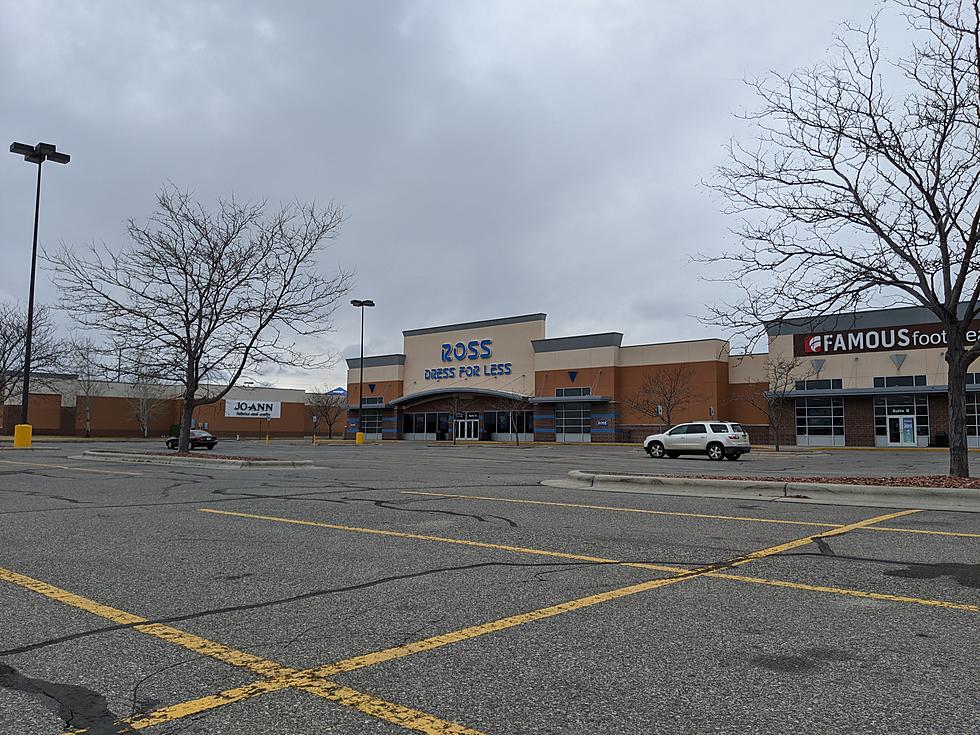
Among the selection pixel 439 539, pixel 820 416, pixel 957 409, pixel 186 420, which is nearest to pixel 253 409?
pixel 820 416

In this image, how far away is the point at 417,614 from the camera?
5234mm

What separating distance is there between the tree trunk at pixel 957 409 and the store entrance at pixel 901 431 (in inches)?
1323

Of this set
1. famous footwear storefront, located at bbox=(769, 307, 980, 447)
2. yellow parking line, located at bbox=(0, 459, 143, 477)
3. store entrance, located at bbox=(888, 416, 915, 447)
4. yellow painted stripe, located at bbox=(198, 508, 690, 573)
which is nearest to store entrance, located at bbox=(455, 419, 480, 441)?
famous footwear storefront, located at bbox=(769, 307, 980, 447)

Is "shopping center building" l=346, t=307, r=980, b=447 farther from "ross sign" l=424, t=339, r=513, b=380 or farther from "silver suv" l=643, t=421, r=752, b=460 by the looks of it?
"silver suv" l=643, t=421, r=752, b=460

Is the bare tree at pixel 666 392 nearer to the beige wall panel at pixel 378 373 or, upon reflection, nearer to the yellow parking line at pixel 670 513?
the beige wall panel at pixel 378 373

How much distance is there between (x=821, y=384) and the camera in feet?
152

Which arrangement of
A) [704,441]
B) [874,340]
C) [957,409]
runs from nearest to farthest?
[957,409], [704,441], [874,340]

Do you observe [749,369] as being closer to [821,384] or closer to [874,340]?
[821,384]

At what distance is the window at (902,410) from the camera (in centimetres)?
4334

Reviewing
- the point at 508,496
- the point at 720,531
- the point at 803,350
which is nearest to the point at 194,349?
the point at 508,496

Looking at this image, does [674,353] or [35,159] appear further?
[674,353]

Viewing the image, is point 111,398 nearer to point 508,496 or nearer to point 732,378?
point 732,378

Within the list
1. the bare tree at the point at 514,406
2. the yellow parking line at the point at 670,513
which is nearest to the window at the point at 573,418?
the bare tree at the point at 514,406

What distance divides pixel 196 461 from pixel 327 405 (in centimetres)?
5513
